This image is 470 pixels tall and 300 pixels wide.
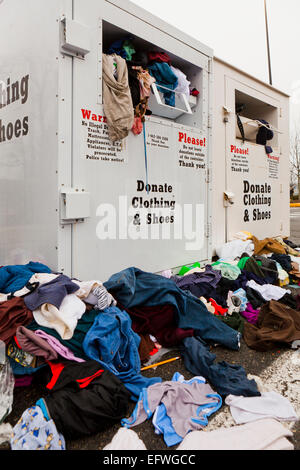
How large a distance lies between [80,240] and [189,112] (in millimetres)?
2105

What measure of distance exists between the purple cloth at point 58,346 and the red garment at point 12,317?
0.44 feet

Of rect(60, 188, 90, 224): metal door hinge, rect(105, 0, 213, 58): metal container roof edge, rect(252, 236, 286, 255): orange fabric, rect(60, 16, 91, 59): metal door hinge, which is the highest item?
rect(105, 0, 213, 58): metal container roof edge

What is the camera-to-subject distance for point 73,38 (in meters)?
2.57

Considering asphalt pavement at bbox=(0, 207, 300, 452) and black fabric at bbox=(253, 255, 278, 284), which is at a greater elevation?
black fabric at bbox=(253, 255, 278, 284)

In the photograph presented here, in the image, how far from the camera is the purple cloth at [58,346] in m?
1.88

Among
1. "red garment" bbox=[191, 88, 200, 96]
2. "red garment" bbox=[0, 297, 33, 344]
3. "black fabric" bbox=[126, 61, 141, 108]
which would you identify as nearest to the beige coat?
"black fabric" bbox=[126, 61, 141, 108]

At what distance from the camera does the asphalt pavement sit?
58.1 inches

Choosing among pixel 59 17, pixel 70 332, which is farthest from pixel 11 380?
pixel 59 17

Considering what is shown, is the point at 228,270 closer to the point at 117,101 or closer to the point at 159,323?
the point at 159,323

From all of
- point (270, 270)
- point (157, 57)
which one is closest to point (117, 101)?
point (157, 57)

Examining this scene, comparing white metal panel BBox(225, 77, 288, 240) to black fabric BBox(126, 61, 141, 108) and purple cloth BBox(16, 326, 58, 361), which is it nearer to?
black fabric BBox(126, 61, 141, 108)

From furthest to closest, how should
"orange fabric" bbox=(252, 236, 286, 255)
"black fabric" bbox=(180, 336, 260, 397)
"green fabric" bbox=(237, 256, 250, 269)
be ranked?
"orange fabric" bbox=(252, 236, 286, 255), "green fabric" bbox=(237, 256, 250, 269), "black fabric" bbox=(180, 336, 260, 397)

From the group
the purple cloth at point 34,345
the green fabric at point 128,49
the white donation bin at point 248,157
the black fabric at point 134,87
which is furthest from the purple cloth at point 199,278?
the green fabric at point 128,49

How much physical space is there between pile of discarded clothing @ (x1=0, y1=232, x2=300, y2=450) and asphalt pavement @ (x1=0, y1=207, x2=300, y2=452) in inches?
1.5
